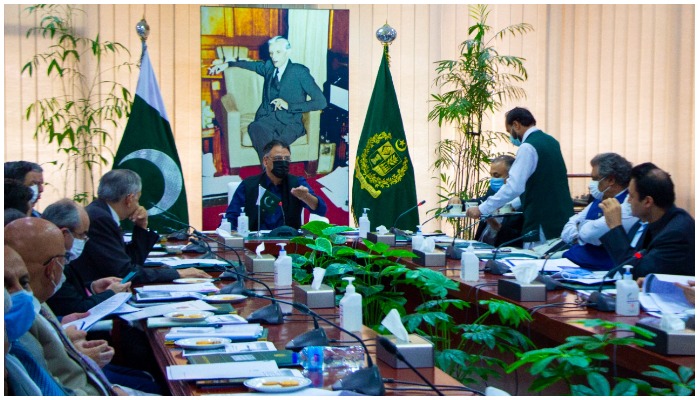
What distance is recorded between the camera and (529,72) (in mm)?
8477

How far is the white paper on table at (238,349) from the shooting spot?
2.22 meters

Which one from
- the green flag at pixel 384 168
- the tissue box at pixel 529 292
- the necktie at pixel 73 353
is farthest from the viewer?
the green flag at pixel 384 168

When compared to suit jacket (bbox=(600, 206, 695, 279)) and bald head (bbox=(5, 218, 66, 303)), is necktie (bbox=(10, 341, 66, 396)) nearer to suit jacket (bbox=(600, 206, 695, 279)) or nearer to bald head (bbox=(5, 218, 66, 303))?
bald head (bbox=(5, 218, 66, 303))

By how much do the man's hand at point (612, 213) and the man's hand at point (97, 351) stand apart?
220 centimetres

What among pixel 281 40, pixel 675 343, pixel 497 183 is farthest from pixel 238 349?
pixel 281 40

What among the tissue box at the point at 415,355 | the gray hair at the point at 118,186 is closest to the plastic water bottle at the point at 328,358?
the tissue box at the point at 415,355

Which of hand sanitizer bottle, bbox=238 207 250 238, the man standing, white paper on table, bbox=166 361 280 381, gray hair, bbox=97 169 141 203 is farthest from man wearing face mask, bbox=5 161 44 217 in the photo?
the man standing

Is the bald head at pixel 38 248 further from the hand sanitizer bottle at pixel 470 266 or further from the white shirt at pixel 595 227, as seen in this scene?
the white shirt at pixel 595 227

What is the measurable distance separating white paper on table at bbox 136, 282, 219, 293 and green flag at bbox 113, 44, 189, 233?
274 centimetres

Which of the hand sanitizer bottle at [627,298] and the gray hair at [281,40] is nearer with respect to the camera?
the hand sanitizer bottle at [627,298]

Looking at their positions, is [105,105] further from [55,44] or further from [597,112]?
[597,112]

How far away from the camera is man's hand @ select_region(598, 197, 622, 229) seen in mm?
3752

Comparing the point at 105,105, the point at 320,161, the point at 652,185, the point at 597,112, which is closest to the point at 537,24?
the point at 597,112

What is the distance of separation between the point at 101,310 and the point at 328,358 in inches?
47.4
